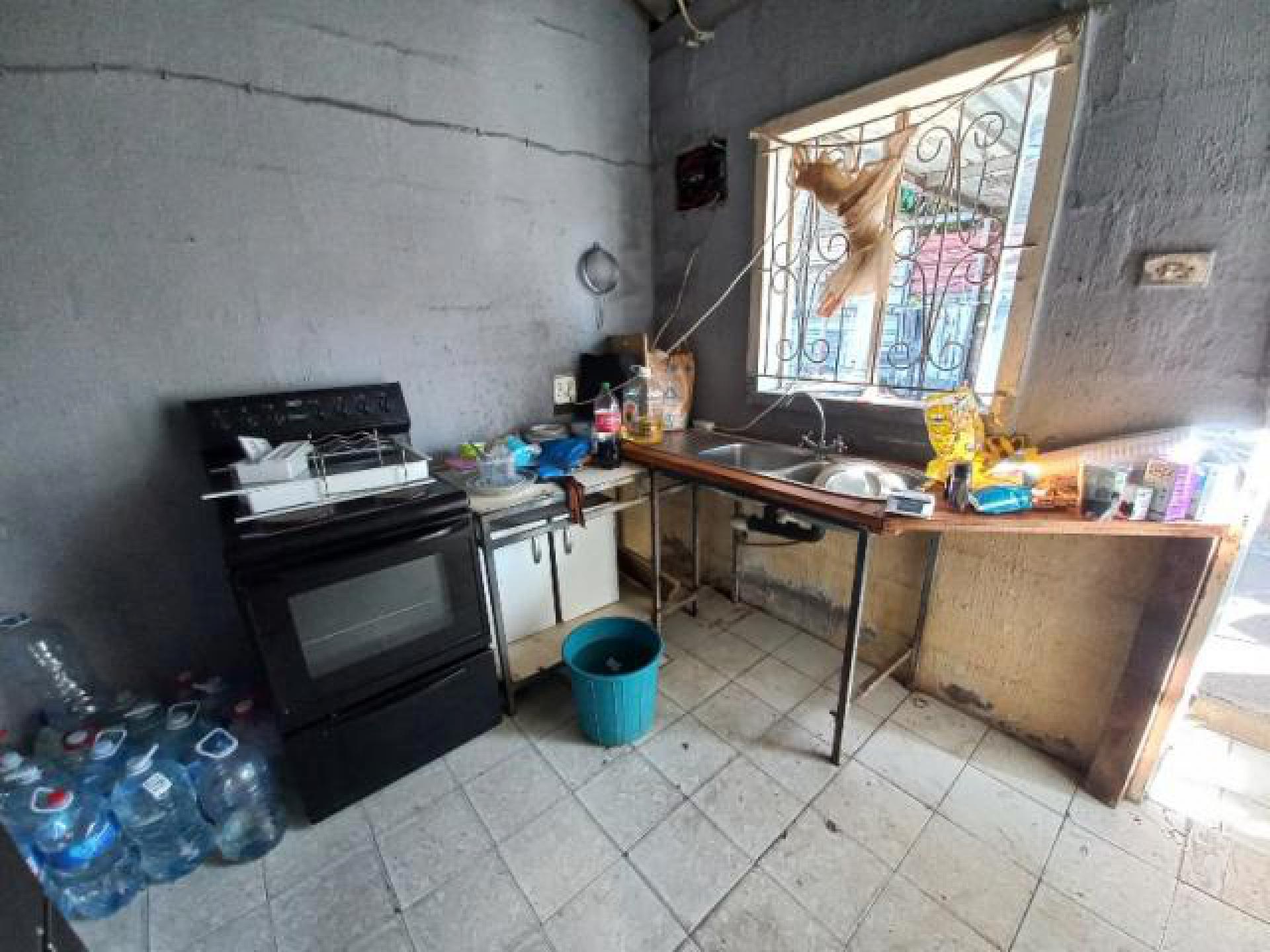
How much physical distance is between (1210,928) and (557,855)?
58.9 inches

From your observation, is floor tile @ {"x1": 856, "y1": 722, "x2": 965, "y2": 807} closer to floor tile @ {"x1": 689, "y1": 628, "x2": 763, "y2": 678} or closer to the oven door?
floor tile @ {"x1": 689, "y1": 628, "x2": 763, "y2": 678}

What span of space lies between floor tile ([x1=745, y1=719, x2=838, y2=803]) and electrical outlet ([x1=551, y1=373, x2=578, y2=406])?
151cm

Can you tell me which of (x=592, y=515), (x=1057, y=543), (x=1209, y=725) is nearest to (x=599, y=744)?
(x=592, y=515)

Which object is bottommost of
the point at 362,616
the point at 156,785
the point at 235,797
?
the point at 235,797

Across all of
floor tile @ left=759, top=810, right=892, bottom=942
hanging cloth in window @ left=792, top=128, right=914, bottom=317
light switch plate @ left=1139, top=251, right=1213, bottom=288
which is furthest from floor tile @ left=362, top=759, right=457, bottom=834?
light switch plate @ left=1139, top=251, right=1213, bottom=288

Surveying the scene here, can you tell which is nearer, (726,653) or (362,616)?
(362,616)

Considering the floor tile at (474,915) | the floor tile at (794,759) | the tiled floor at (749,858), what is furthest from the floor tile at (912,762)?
the floor tile at (474,915)

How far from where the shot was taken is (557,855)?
130cm

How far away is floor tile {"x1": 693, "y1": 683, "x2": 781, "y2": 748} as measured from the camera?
165 centimetres

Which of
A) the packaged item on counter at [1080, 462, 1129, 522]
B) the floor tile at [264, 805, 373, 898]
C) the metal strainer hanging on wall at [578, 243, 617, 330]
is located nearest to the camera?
the packaged item on counter at [1080, 462, 1129, 522]

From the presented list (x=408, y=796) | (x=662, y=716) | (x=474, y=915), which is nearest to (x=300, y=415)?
(x=408, y=796)

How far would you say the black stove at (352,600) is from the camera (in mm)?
1201

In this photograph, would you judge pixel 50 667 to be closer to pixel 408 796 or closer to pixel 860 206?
pixel 408 796

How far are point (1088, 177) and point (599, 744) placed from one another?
207 cm
